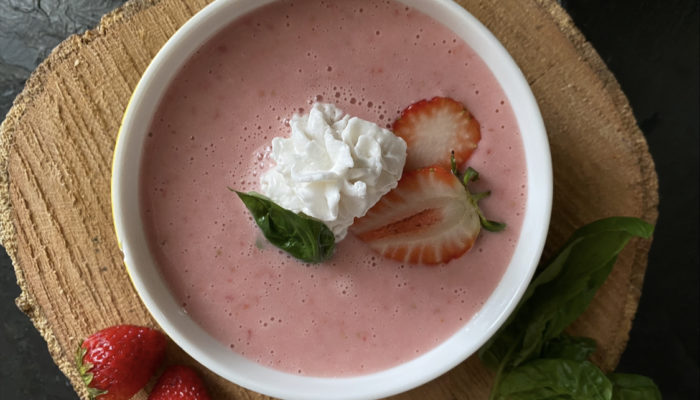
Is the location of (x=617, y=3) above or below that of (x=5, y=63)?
above

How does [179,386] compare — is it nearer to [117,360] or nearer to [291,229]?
[117,360]

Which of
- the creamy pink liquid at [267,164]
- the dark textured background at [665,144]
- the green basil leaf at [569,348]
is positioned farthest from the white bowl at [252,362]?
the dark textured background at [665,144]

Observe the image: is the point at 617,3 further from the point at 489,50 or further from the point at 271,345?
the point at 271,345

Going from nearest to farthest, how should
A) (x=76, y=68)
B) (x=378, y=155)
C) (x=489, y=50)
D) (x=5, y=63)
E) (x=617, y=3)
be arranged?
1. (x=378, y=155)
2. (x=489, y=50)
3. (x=76, y=68)
4. (x=5, y=63)
5. (x=617, y=3)

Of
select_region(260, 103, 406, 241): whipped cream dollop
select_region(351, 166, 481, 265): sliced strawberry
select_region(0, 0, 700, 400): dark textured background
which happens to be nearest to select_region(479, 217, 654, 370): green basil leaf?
select_region(351, 166, 481, 265): sliced strawberry

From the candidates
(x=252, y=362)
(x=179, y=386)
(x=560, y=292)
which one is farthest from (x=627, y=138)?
(x=179, y=386)

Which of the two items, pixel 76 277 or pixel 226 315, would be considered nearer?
pixel 226 315

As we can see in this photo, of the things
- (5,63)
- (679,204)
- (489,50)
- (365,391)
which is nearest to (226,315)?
(365,391)
